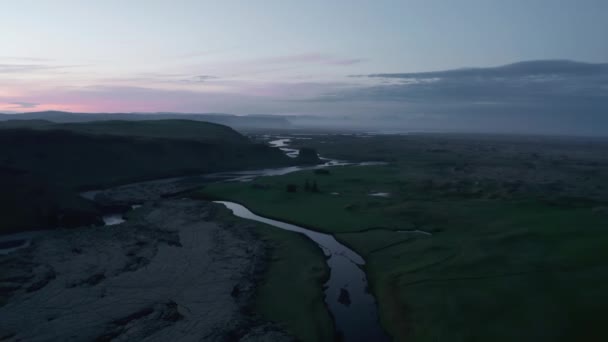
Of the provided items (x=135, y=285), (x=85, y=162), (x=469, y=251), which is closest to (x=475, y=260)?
(x=469, y=251)

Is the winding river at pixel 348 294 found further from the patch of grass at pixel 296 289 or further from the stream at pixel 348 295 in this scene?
the patch of grass at pixel 296 289

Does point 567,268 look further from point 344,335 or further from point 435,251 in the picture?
point 344,335

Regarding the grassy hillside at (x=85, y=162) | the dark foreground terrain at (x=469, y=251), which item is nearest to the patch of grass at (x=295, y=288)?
the dark foreground terrain at (x=469, y=251)

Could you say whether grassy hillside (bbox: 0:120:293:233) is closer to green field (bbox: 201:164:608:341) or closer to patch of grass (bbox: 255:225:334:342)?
green field (bbox: 201:164:608:341)

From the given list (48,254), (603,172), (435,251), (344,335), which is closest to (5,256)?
(48,254)

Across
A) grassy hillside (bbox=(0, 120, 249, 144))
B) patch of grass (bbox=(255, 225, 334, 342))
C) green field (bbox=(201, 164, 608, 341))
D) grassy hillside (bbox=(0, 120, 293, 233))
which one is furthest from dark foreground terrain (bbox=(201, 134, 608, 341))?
grassy hillside (bbox=(0, 120, 249, 144))
